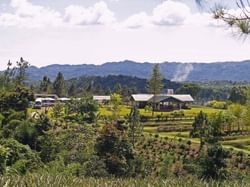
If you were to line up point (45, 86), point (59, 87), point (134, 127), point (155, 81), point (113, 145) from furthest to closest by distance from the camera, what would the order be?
point (59, 87)
point (45, 86)
point (155, 81)
point (134, 127)
point (113, 145)

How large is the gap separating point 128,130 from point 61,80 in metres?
49.7

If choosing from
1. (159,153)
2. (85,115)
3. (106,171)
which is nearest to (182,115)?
(85,115)

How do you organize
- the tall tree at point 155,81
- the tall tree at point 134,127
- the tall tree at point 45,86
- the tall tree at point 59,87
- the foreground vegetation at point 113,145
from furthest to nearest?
1. the tall tree at point 59,87
2. the tall tree at point 45,86
3. the tall tree at point 155,81
4. the tall tree at point 134,127
5. the foreground vegetation at point 113,145

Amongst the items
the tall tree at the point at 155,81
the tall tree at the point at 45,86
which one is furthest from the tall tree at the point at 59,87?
the tall tree at the point at 155,81

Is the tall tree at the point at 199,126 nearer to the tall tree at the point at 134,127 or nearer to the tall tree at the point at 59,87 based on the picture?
the tall tree at the point at 134,127

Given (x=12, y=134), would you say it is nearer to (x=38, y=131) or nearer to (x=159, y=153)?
(x=38, y=131)

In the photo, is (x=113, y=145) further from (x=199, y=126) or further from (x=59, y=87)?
(x=59, y=87)

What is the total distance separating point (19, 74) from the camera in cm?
6312

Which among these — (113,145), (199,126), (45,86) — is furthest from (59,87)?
(113,145)

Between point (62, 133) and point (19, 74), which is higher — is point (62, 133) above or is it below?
below

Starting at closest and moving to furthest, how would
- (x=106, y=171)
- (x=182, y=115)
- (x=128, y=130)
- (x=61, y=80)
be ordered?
(x=106, y=171)
(x=128, y=130)
(x=182, y=115)
(x=61, y=80)

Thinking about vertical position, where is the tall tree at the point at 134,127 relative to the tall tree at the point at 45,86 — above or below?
below

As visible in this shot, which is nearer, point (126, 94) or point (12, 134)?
point (12, 134)

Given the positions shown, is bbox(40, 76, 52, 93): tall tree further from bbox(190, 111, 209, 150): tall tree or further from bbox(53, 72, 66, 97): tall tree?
bbox(190, 111, 209, 150): tall tree
